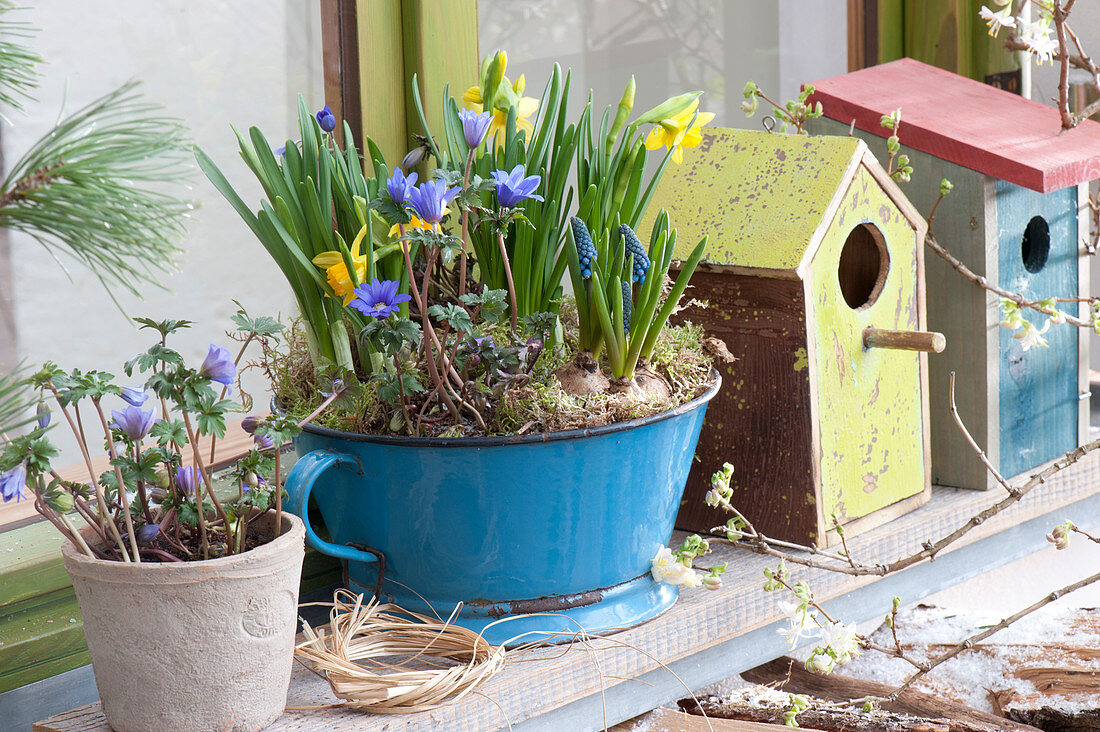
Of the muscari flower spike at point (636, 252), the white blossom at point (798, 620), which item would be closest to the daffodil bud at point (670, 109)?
the muscari flower spike at point (636, 252)

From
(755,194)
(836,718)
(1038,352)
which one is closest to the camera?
(836,718)

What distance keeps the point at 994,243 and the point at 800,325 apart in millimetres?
342

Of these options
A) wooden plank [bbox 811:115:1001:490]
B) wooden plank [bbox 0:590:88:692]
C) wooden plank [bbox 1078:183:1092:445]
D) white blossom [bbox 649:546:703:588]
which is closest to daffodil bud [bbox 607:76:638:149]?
white blossom [bbox 649:546:703:588]

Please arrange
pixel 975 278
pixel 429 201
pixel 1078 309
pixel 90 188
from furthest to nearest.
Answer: pixel 1078 309, pixel 975 278, pixel 429 201, pixel 90 188

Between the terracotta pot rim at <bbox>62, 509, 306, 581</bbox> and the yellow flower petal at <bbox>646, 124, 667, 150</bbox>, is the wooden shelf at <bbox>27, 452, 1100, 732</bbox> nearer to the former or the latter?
the terracotta pot rim at <bbox>62, 509, 306, 581</bbox>

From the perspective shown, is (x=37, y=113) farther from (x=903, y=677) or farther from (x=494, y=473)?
(x=903, y=677)

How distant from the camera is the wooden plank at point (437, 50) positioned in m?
1.06

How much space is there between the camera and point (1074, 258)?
1.28 meters

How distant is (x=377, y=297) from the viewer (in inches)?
28.3

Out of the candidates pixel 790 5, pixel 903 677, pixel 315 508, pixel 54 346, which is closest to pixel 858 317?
pixel 903 677

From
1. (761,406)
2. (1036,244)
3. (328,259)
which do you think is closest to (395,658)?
(328,259)

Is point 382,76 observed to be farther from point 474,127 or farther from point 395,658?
point 395,658

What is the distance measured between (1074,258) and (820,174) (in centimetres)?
48

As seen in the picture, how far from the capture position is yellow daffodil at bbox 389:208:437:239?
2.41 feet
